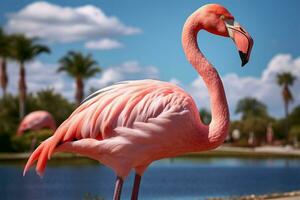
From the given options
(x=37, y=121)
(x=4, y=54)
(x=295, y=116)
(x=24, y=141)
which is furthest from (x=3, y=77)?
(x=295, y=116)

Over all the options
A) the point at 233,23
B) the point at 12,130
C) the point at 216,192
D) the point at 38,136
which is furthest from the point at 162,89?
the point at 12,130

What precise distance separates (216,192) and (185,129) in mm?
9451

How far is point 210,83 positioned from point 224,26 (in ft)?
1.62

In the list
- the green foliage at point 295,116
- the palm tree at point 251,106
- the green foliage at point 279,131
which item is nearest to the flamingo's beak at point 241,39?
the green foliage at point 279,131

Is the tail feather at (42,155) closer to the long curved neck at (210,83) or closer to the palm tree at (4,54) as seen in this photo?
the long curved neck at (210,83)

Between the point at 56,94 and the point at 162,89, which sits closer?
the point at 162,89

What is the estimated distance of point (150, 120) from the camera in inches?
182

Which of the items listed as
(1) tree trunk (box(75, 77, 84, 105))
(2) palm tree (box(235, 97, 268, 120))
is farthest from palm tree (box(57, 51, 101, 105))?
(2) palm tree (box(235, 97, 268, 120))

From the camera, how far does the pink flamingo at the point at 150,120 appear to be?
462cm

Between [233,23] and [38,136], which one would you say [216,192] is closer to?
[233,23]

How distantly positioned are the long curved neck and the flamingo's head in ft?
0.30

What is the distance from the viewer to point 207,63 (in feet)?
16.6

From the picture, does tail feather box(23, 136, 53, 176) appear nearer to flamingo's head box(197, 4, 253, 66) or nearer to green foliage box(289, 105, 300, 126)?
flamingo's head box(197, 4, 253, 66)

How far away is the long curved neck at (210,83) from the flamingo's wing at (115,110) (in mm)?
253
